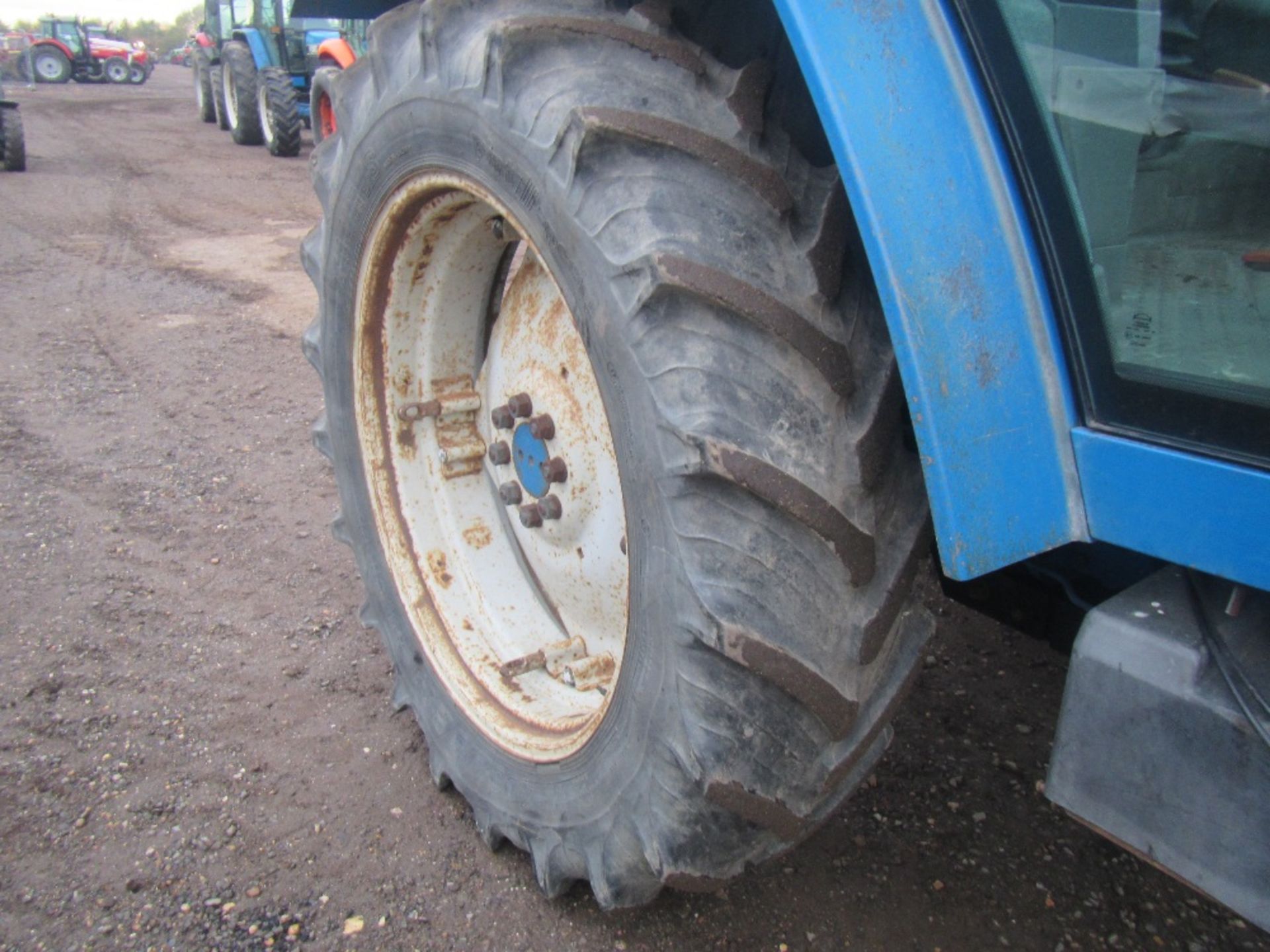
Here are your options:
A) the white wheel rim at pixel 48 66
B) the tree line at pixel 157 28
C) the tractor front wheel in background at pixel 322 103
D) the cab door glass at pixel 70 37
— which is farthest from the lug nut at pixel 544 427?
the tree line at pixel 157 28

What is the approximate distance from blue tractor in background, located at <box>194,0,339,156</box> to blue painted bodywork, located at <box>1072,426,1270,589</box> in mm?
11336

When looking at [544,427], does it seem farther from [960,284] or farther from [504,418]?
[960,284]

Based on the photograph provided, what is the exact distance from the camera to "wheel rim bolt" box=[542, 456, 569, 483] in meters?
1.92

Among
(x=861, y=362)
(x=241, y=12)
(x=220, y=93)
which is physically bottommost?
(x=220, y=93)

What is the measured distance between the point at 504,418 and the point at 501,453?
0.09 meters

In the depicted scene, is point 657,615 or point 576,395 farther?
point 576,395

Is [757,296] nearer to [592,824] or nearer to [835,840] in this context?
[592,824]

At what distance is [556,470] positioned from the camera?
6.31 feet

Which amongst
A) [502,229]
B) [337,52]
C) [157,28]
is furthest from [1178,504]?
[157,28]

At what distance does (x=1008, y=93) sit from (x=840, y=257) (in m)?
0.30

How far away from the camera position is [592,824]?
1.62 metres

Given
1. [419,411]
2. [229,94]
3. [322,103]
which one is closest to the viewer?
[419,411]

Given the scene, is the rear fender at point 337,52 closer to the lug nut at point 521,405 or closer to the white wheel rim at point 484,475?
the white wheel rim at point 484,475

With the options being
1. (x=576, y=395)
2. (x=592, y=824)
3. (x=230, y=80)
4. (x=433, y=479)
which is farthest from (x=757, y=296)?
(x=230, y=80)
